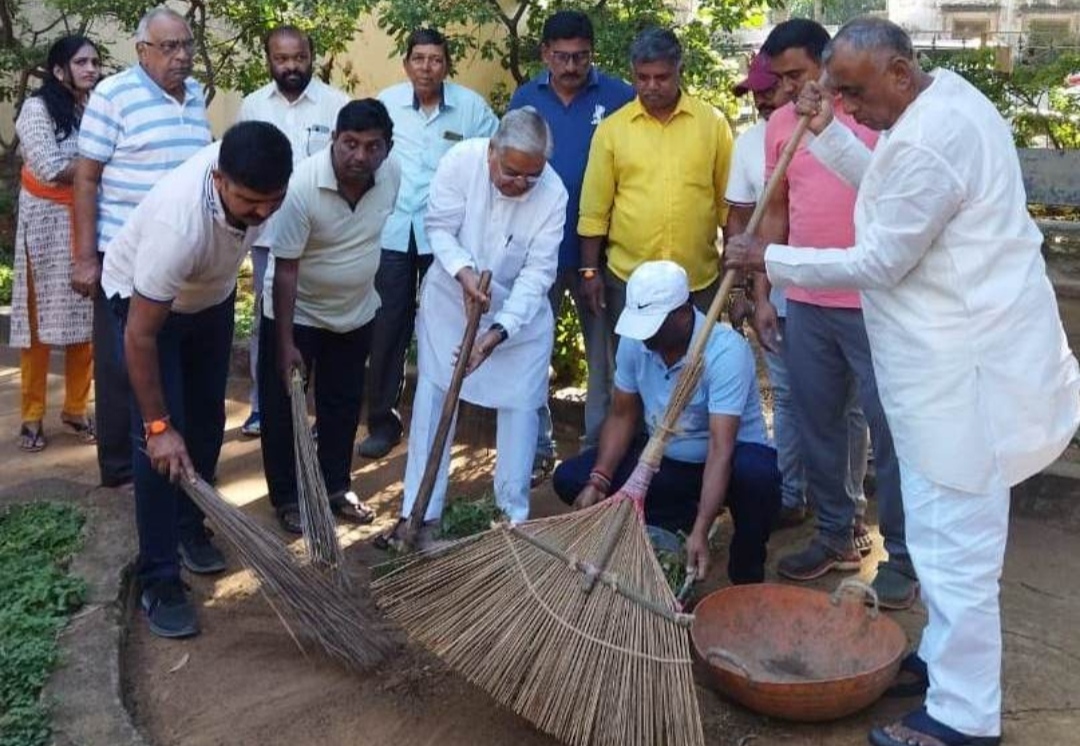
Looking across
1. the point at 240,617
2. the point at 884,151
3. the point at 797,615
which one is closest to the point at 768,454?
the point at 797,615

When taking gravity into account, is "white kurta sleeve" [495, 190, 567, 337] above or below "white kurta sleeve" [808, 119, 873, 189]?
below

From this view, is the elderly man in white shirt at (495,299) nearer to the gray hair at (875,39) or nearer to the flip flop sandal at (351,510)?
the flip flop sandal at (351,510)

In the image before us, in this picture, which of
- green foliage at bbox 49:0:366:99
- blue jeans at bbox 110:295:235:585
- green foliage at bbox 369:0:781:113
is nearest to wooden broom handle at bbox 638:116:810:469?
blue jeans at bbox 110:295:235:585

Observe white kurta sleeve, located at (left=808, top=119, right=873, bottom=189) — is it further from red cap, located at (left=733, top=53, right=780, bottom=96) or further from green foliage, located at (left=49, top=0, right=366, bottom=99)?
green foliage, located at (left=49, top=0, right=366, bottom=99)

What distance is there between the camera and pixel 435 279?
4.47 m

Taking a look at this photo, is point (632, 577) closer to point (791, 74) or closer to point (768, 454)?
point (768, 454)

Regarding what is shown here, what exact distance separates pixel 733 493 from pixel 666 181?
4.55ft

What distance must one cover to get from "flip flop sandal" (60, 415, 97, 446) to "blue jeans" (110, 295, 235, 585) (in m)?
1.74

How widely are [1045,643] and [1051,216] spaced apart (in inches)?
239

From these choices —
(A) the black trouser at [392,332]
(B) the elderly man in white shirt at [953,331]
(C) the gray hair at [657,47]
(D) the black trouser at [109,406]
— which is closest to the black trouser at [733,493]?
(B) the elderly man in white shirt at [953,331]

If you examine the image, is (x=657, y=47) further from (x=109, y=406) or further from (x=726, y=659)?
(x=109, y=406)

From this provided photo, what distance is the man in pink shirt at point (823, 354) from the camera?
4.18 meters

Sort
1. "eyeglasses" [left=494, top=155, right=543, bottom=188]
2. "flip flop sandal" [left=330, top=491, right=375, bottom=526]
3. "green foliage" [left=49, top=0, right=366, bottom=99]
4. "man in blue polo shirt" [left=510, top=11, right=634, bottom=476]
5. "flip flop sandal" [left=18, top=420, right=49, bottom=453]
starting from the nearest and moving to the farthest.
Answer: "eyeglasses" [left=494, top=155, right=543, bottom=188] → "flip flop sandal" [left=330, top=491, right=375, bottom=526] → "man in blue polo shirt" [left=510, top=11, right=634, bottom=476] → "flip flop sandal" [left=18, top=420, right=49, bottom=453] → "green foliage" [left=49, top=0, right=366, bottom=99]

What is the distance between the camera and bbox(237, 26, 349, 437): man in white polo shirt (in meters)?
5.62
